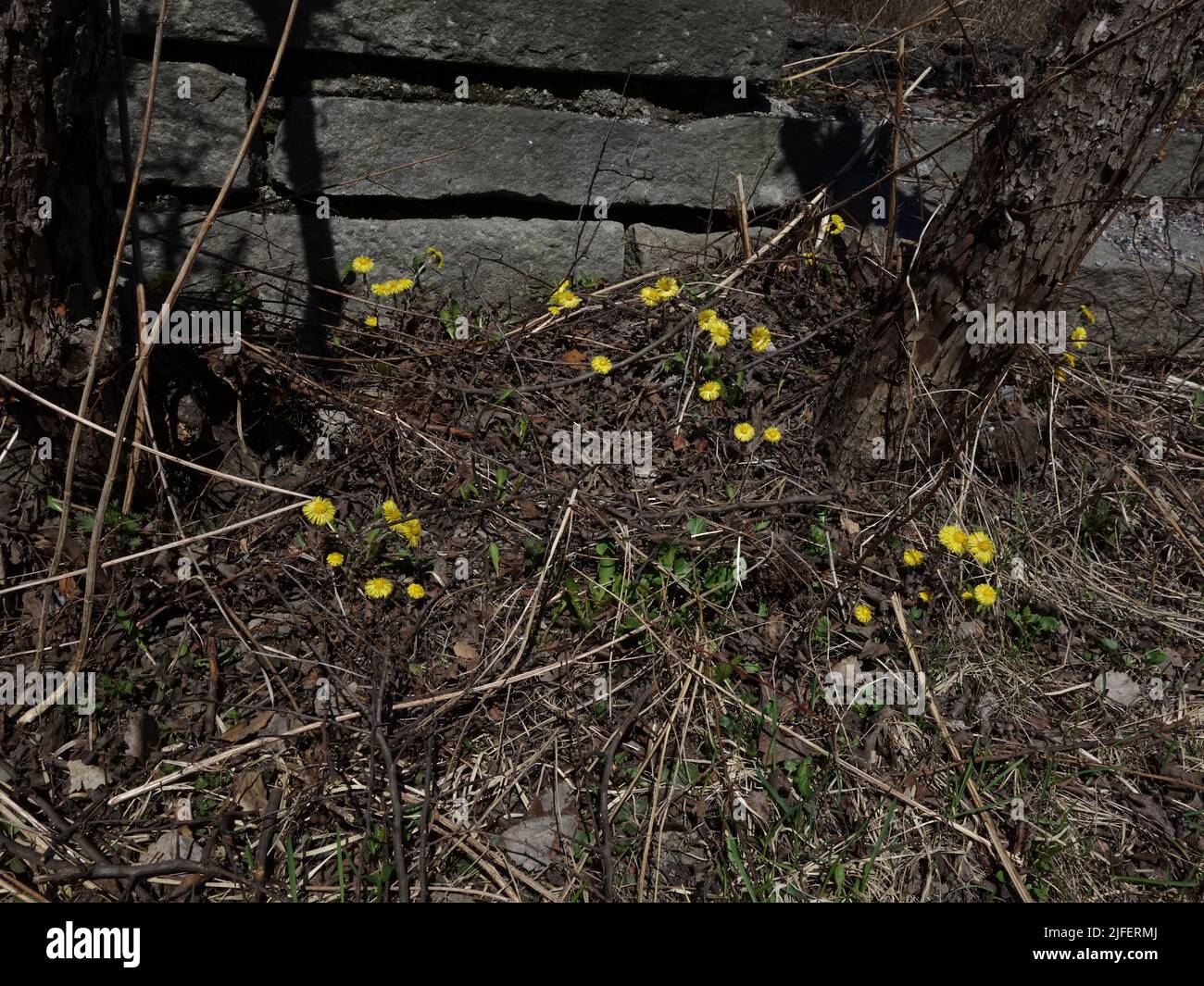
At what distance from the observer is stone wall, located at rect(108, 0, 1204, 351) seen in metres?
2.76

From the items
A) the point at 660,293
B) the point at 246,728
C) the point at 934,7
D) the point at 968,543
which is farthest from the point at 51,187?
the point at 934,7

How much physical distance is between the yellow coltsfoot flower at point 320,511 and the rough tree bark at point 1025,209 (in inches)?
57.9

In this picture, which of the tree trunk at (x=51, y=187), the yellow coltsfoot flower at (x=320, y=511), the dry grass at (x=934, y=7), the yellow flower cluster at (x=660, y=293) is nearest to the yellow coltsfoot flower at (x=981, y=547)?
the yellow flower cluster at (x=660, y=293)

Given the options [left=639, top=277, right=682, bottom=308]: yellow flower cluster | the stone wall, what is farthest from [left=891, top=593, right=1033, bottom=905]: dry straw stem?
the stone wall

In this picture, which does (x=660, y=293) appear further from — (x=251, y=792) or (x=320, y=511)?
(x=251, y=792)

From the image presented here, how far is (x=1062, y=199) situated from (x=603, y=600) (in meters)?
1.53

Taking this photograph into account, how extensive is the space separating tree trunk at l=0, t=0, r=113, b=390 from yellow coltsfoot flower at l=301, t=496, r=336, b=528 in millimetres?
617

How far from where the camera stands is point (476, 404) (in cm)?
274

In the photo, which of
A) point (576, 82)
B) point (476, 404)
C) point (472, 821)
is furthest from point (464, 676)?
point (576, 82)

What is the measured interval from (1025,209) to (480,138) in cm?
175

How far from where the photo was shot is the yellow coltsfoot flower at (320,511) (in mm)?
2279

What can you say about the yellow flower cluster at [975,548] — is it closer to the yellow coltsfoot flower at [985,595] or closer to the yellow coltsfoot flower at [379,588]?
the yellow coltsfoot flower at [985,595]

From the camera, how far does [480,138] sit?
9.78 feet
